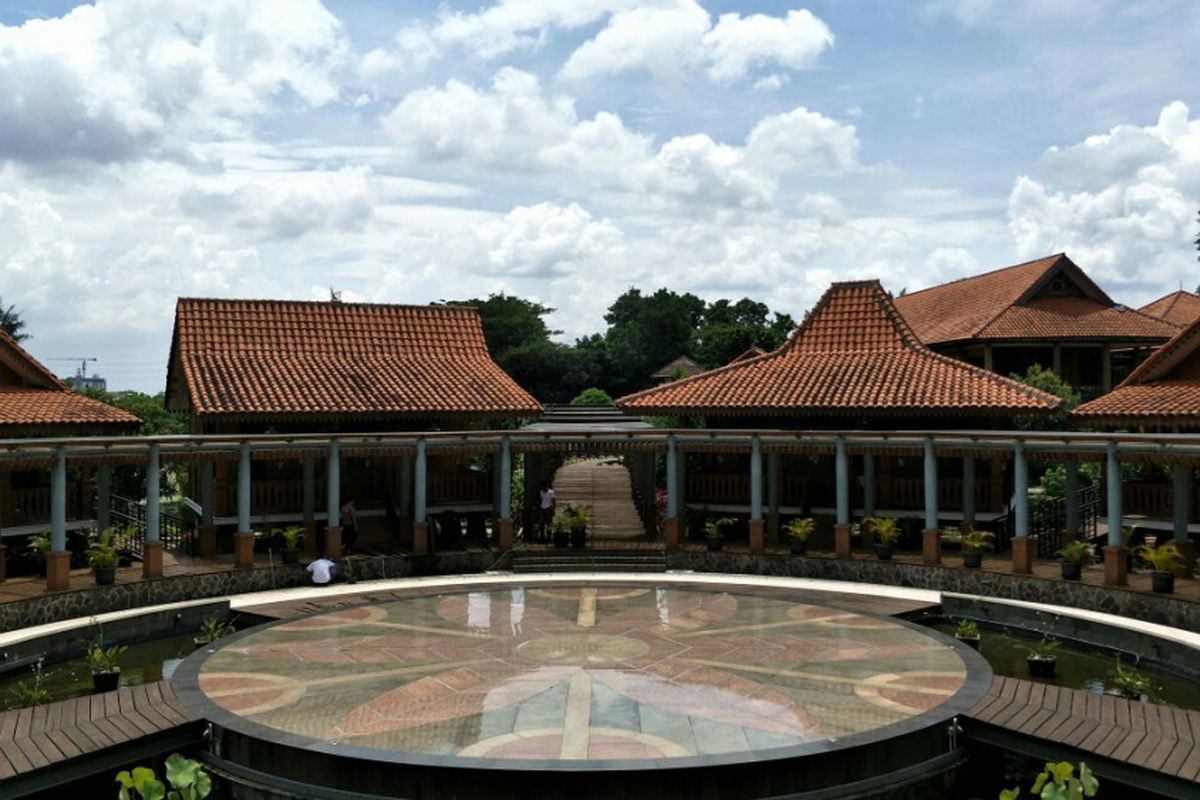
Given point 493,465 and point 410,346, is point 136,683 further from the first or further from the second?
point 410,346

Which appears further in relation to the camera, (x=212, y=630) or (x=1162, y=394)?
(x=1162, y=394)

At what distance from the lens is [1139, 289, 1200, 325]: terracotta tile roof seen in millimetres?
50312

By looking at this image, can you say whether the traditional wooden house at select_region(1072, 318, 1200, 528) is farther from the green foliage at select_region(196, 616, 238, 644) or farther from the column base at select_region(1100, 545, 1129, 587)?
the green foliage at select_region(196, 616, 238, 644)

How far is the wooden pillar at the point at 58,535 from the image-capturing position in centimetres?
2172

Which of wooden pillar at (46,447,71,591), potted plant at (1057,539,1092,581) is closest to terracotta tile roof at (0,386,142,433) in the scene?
wooden pillar at (46,447,71,591)

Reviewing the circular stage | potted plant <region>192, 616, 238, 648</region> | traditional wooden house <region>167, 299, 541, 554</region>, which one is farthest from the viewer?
traditional wooden house <region>167, 299, 541, 554</region>

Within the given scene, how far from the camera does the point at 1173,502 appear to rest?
80.5 feet

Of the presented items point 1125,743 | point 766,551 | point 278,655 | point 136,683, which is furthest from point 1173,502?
point 136,683

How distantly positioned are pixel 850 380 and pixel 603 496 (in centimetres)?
1242

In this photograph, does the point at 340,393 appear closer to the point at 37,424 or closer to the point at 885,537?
the point at 37,424

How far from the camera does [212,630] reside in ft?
65.4

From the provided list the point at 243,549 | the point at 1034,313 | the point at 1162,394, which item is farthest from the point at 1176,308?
the point at 243,549

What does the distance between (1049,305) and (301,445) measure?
108ft

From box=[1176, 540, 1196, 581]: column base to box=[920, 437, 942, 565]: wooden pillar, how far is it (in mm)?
5179
